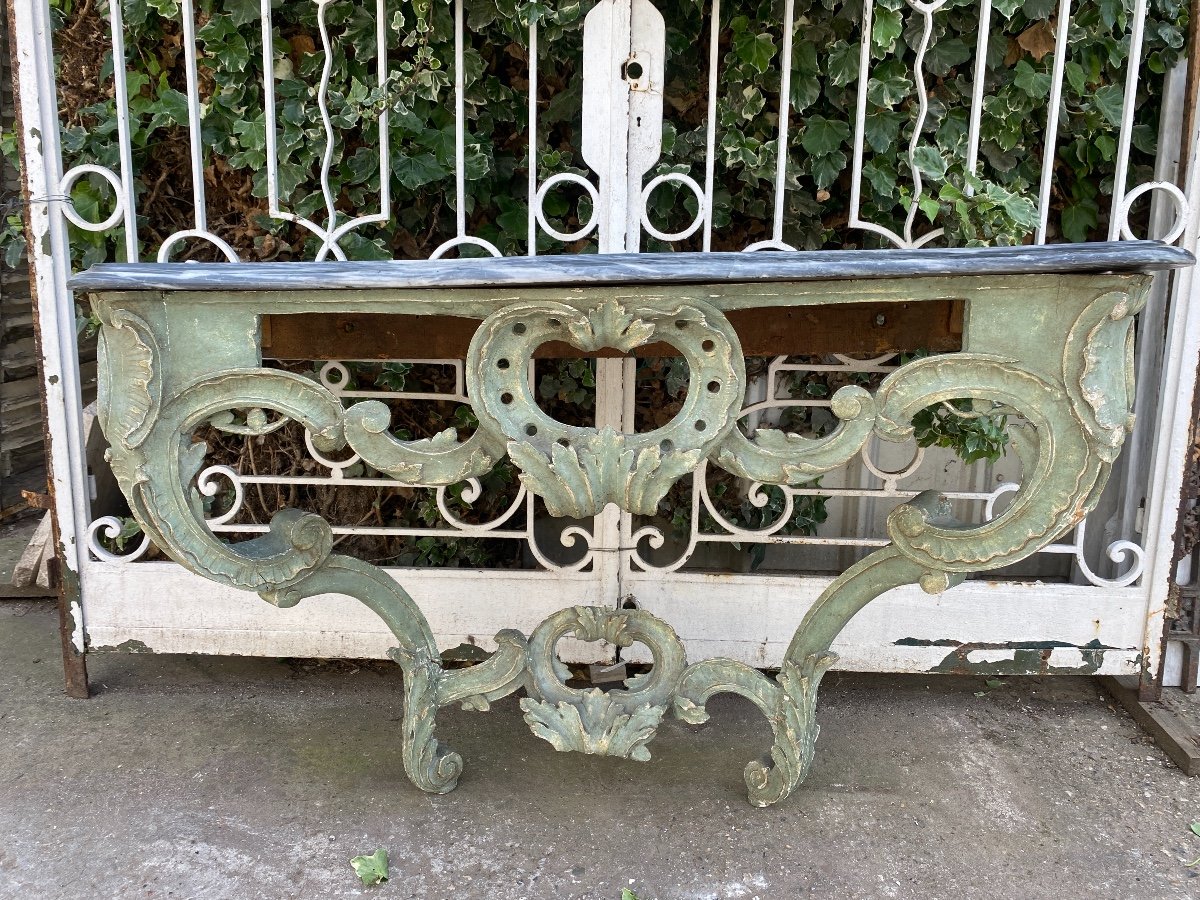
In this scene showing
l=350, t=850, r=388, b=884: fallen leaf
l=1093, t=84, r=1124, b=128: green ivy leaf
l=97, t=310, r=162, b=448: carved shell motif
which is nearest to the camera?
l=97, t=310, r=162, b=448: carved shell motif

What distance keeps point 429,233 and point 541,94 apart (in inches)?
17.8

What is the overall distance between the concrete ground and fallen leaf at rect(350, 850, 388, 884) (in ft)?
0.07

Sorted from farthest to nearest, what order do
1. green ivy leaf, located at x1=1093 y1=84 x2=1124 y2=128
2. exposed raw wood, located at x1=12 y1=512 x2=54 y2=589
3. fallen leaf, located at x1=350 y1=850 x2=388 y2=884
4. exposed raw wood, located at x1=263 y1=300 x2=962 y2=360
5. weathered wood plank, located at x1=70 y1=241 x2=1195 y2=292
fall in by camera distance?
exposed raw wood, located at x1=12 y1=512 x2=54 y2=589 < green ivy leaf, located at x1=1093 y1=84 x2=1124 y2=128 < exposed raw wood, located at x1=263 y1=300 x2=962 y2=360 < fallen leaf, located at x1=350 y1=850 x2=388 y2=884 < weathered wood plank, located at x1=70 y1=241 x2=1195 y2=292

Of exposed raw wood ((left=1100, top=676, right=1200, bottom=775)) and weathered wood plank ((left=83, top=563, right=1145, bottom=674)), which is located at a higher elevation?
weathered wood plank ((left=83, top=563, right=1145, bottom=674))

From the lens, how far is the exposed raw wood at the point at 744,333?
2043 mm

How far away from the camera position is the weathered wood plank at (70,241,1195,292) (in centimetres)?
137

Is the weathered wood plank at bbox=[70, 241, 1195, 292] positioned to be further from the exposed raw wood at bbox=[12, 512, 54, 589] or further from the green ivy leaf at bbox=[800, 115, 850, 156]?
the exposed raw wood at bbox=[12, 512, 54, 589]

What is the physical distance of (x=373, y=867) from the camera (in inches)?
68.3

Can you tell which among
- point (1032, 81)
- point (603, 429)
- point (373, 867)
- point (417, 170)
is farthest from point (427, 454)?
point (1032, 81)

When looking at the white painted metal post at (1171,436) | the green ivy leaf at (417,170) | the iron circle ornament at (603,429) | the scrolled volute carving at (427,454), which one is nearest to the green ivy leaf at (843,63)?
the white painted metal post at (1171,436)

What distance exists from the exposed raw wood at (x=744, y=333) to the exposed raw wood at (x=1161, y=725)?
1.03 meters

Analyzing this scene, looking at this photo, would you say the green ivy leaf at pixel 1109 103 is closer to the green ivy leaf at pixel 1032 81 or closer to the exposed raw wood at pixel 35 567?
the green ivy leaf at pixel 1032 81

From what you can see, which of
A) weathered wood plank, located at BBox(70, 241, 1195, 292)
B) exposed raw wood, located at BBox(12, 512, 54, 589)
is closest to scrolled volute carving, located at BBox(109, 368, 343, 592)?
weathered wood plank, located at BBox(70, 241, 1195, 292)

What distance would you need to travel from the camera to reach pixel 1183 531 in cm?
229
